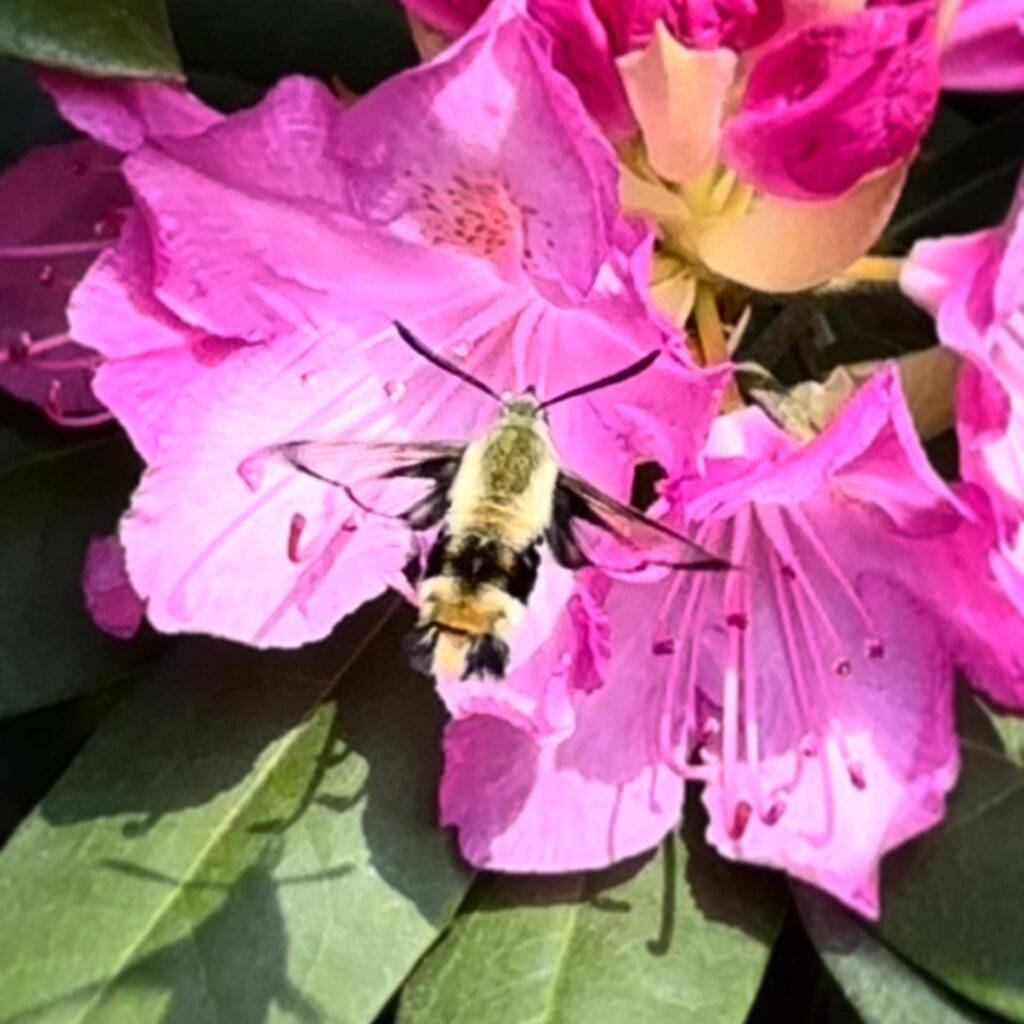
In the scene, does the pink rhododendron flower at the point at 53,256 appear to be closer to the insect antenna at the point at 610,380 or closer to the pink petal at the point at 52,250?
the pink petal at the point at 52,250

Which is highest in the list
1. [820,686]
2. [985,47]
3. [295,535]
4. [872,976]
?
[985,47]

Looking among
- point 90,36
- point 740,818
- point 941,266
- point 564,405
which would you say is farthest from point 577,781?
point 90,36

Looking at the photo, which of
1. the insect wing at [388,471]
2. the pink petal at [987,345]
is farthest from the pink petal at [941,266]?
the insect wing at [388,471]

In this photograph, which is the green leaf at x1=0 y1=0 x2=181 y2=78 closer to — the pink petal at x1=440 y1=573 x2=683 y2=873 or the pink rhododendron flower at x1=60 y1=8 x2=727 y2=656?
the pink rhododendron flower at x1=60 y1=8 x2=727 y2=656

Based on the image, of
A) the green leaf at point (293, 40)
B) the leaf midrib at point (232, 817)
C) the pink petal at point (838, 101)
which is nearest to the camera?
the pink petal at point (838, 101)

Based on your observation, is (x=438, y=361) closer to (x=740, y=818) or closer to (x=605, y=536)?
(x=605, y=536)

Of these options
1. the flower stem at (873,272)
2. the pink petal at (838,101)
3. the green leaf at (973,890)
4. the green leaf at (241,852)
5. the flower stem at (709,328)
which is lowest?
the green leaf at (973,890)

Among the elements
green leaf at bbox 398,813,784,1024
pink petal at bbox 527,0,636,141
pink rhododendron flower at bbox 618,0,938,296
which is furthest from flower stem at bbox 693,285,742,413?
green leaf at bbox 398,813,784,1024
